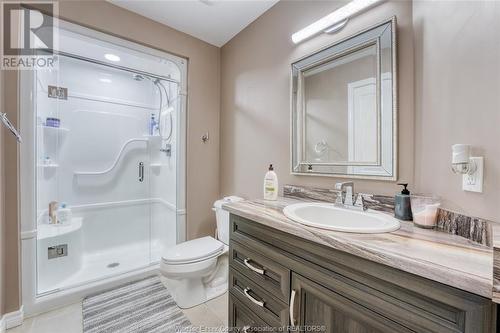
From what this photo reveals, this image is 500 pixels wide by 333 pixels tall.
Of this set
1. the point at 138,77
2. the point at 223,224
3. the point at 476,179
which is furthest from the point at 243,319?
the point at 138,77

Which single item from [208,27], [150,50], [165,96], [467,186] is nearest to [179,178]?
[165,96]

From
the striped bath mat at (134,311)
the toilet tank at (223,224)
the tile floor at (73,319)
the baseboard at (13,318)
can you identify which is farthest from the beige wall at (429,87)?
the baseboard at (13,318)

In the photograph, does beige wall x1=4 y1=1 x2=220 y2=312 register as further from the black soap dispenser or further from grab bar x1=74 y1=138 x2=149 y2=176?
the black soap dispenser

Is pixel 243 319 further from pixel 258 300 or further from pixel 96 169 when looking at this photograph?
pixel 96 169

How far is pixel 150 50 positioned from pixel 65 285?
2.11m

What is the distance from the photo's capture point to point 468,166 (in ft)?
2.43

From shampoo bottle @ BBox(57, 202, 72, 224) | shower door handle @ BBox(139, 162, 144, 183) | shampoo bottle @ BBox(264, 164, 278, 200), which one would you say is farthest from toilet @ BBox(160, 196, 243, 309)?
shower door handle @ BBox(139, 162, 144, 183)

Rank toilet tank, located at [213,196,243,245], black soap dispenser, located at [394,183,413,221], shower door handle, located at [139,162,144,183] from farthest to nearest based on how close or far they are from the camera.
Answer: shower door handle, located at [139,162,144,183], toilet tank, located at [213,196,243,245], black soap dispenser, located at [394,183,413,221]

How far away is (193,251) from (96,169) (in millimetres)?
1842

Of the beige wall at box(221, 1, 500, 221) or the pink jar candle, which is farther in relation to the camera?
the pink jar candle

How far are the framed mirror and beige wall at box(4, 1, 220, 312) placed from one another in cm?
107

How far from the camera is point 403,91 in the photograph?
3.39ft

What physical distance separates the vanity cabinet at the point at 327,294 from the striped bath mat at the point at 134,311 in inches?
22.9

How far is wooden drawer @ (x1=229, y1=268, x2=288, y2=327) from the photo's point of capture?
2.96 feet
